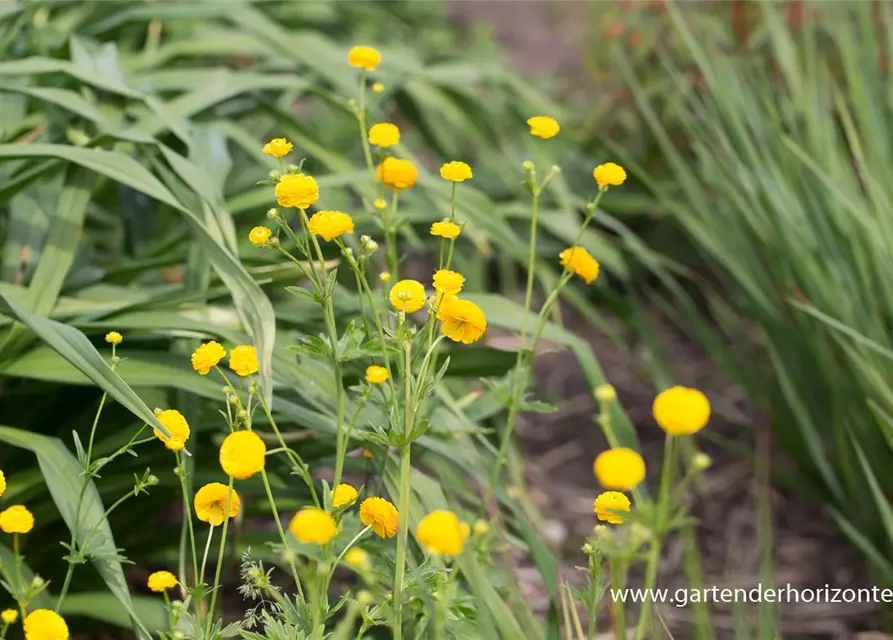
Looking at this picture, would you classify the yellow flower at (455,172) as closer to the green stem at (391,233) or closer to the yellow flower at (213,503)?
the green stem at (391,233)

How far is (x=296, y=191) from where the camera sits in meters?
0.70

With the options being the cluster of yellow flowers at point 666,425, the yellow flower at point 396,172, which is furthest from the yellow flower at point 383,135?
the cluster of yellow flowers at point 666,425

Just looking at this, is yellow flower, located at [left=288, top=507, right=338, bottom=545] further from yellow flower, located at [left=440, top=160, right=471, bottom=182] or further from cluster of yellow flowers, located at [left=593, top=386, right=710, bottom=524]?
yellow flower, located at [left=440, top=160, right=471, bottom=182]

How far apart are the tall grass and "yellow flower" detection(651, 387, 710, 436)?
54 cm

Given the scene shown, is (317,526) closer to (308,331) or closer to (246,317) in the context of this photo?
(246,317)

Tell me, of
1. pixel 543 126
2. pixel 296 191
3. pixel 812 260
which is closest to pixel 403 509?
pixel 296 191

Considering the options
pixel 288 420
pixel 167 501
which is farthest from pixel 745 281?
pixel 167 501

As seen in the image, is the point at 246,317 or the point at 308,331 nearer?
the point at 246,317

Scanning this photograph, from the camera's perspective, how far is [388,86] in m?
1.50

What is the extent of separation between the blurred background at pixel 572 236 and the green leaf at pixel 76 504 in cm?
8

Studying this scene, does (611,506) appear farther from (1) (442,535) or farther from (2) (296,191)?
(2) (296,191)

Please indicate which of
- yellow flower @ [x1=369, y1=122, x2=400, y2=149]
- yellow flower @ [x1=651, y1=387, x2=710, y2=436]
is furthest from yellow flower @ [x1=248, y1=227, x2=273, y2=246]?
yellow flower @ [x1=651, y1=387, x2=710, y2=436]

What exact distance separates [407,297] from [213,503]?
0.23m

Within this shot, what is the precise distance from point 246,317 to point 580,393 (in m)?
0.99
